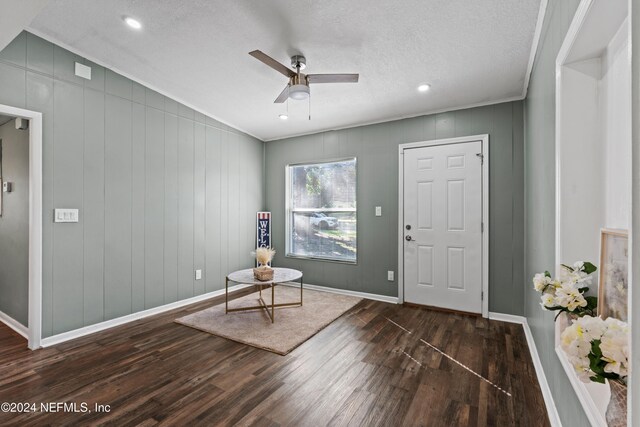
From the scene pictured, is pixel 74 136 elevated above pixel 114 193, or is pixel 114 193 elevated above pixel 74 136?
pixel 74 136

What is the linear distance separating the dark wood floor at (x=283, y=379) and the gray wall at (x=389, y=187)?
0.84m

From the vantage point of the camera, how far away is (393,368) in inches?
91.3

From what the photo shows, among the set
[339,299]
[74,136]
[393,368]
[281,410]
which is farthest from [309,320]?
[74,136]

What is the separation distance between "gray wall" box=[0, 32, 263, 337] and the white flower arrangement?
3.67m

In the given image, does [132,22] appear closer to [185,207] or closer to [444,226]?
[185,207]

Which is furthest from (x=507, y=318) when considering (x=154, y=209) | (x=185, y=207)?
(x=154, y=209)

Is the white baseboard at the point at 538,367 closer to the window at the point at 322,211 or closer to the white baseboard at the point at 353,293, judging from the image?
the white baseboard at the point at 353,293

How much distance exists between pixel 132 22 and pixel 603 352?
333 centimetres

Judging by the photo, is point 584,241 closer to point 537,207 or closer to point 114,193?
point 537,207

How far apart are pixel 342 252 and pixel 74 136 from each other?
3.45 m

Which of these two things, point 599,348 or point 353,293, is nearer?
point 599,348

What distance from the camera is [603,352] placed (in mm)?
725

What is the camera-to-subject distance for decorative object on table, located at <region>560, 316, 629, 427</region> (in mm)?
704

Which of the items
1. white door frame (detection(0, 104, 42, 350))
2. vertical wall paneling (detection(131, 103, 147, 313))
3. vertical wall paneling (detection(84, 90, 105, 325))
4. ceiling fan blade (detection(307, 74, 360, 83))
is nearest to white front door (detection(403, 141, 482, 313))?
ceiling fan blade (detection(307, 74, 360, 83))
